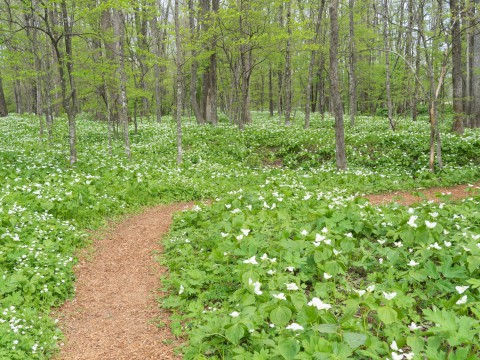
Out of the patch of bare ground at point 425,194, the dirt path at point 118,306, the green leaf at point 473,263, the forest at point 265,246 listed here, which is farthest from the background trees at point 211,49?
the green leaf at point 473,263

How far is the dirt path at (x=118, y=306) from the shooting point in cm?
458

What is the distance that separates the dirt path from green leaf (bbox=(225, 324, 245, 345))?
1.01 m

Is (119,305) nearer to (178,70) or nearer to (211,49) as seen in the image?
(178,70)

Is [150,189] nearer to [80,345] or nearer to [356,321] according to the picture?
[80,345]

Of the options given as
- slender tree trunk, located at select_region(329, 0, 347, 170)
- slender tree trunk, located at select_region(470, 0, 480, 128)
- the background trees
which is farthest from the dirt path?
slender tree trunk, located at select_region(470, 0, 480, 128)

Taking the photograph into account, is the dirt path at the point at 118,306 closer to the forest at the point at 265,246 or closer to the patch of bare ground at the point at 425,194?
the forest at the point at 265,246

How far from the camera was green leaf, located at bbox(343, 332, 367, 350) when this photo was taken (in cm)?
332

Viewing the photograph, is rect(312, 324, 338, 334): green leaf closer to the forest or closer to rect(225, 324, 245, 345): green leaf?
the forest

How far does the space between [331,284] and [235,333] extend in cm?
164

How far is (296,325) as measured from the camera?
3594 mm

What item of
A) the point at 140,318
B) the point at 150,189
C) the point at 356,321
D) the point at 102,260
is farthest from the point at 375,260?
the point at 150,189

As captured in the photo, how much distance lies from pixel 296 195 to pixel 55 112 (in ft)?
100

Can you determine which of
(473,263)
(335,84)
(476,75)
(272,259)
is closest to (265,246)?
(272,259)

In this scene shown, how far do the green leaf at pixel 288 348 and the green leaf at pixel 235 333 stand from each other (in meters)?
0.46
